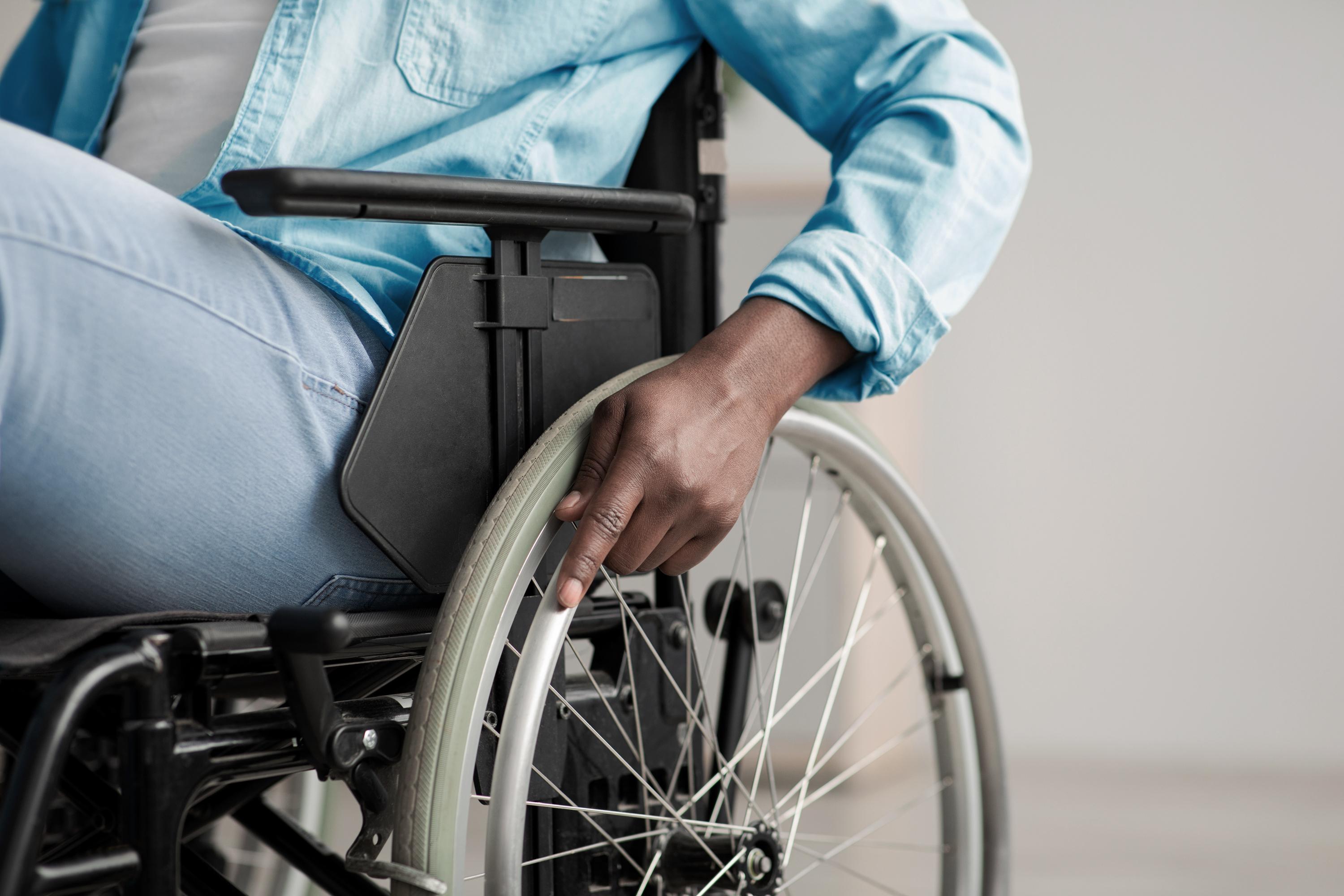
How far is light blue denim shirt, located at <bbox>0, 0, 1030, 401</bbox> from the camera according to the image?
27.8 inches

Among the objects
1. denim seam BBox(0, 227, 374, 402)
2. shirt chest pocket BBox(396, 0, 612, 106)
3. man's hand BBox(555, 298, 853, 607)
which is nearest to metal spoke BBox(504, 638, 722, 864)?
man's hand BBox(555, 298, 853, 607)

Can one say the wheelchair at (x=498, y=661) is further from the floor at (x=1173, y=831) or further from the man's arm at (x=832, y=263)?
the floor at (x=1173, y=831)

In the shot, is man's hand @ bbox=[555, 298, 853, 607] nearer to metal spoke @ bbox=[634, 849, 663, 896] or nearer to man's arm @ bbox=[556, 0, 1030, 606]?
man's arm @ bbox=[556, 0, 1030, 606]

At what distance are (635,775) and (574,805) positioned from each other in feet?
0.14


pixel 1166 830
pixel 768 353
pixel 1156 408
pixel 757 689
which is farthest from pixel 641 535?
pixel 1156 408

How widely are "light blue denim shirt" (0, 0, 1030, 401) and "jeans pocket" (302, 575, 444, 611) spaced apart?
0.45 ft

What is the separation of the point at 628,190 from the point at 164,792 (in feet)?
1.24

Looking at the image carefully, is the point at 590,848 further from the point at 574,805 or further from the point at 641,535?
the point at 641,535

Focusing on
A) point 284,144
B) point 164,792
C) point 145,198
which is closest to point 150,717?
point 164,792

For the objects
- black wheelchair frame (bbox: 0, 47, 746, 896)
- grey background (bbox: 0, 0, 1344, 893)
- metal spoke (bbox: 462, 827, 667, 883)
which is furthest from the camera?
grey background (bbox: 0, 0, 1344, 893)

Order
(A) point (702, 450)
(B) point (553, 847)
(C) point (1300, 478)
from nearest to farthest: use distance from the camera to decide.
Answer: (A) point (702, 450)
(B) point (553, 847)
(C) point (1300, 478)

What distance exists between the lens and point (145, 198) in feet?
1.84

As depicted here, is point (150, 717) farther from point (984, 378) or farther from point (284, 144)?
point (984, 378)

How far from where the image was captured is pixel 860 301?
71cm
